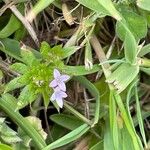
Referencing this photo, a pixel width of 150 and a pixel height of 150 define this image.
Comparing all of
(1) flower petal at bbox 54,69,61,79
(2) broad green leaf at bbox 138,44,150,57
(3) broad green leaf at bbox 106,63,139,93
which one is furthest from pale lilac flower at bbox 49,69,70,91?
(2) broad green leaf at bbox 138,44,150,57

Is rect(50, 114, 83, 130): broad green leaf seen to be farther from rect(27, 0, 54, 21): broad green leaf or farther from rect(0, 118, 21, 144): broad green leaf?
rect(27, 0, 54, 21): broad green leaf

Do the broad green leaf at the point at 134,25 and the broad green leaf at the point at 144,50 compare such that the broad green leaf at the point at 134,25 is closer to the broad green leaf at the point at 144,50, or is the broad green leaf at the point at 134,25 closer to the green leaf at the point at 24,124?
the broad green leaf at the point at 144,50

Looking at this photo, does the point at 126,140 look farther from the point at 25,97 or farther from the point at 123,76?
the point at 25,97

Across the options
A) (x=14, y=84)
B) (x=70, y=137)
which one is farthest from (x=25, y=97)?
(x=70, y=137)

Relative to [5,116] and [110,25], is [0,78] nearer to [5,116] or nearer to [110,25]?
[5,116]

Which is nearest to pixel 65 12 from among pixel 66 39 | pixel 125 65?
pixel 66 39

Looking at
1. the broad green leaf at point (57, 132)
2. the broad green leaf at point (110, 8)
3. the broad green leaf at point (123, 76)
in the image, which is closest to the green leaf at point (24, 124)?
the broad green leaf at point (57, 132)

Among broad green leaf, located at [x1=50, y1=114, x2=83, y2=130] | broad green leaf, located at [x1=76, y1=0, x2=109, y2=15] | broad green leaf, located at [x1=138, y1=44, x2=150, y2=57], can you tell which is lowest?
broad green leaf, located at [x1=50, y1=114, x2=83, y2=130]
